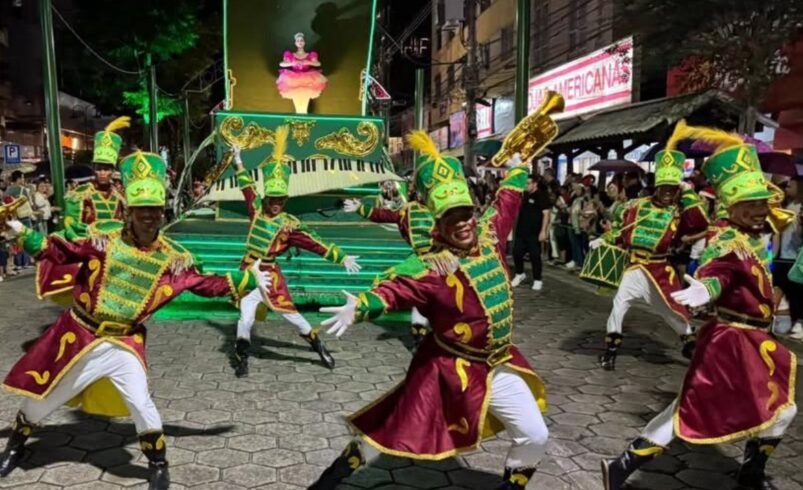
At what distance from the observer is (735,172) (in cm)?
392

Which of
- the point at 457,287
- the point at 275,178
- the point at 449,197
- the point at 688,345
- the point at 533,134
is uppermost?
the point at 533,134

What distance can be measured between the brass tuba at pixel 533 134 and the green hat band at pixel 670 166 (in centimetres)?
213

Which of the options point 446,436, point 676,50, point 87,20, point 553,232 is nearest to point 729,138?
point 446,436

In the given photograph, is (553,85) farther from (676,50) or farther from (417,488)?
(417,488)

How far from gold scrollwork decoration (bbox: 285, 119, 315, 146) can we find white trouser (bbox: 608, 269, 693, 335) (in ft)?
25.3

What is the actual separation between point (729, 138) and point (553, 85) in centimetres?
1955

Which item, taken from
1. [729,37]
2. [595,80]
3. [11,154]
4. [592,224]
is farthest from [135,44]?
[729,37]

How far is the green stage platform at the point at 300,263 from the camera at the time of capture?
352 inches

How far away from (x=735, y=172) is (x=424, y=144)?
1773 millimetres

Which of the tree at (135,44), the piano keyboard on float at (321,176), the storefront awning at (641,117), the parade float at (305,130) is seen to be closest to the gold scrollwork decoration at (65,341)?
the parade float at (305,130)

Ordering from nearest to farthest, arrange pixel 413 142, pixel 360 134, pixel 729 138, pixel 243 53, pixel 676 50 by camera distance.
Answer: pixel 413 142
pixel 729 138
pixel 676 50
pixel 360 134
pixel 243 53

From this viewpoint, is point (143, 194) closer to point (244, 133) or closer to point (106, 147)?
point (106, 147)

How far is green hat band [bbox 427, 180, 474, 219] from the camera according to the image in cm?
336

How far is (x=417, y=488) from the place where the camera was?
4.10 meters
